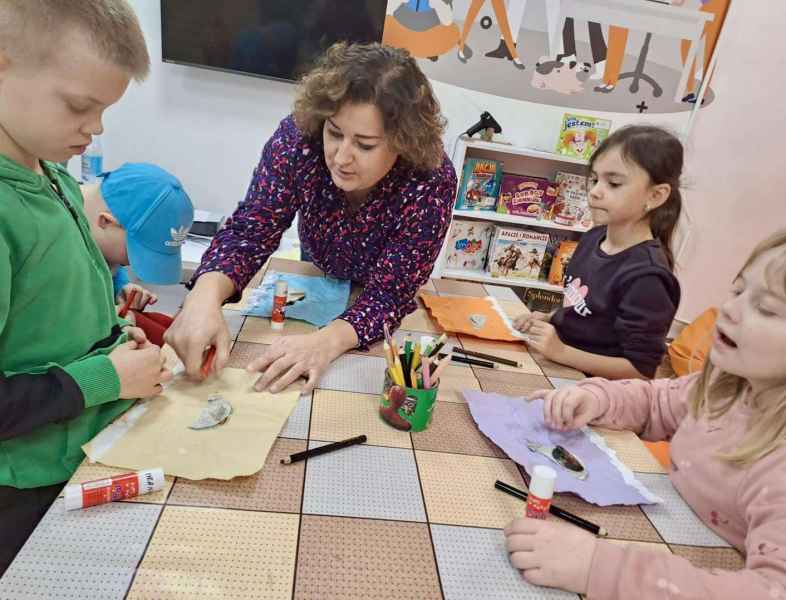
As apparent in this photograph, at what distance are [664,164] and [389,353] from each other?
100 cm

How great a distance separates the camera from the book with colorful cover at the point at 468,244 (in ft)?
9.84

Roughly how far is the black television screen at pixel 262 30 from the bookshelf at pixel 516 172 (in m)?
0.77

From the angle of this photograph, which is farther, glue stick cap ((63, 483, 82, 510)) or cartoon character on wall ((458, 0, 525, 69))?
cartoon character on wall ((458, 0, 525, 69))

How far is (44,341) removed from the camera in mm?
738

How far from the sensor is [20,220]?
679 millimetres

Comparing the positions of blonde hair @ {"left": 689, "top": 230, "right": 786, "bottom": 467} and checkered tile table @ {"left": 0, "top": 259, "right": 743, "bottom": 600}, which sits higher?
blonde hair @ {"left": 689, "top": 230, "right": 786, "bottom": 467}

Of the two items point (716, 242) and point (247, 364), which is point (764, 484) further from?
point (716, 242)

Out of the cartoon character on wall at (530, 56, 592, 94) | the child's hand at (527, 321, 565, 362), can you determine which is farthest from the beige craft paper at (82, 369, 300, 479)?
the cartoon character on wall at (530, 56, 592, 94)

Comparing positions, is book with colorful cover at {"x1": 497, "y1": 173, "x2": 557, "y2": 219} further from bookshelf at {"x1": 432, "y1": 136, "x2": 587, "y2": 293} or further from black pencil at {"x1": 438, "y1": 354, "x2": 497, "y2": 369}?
black pencil at {"x1": 438, "y1": 354, "x2": 497, "y2": 369}

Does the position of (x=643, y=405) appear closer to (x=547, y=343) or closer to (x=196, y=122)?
(x=547, y=343)

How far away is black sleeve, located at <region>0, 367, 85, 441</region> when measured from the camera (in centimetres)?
65

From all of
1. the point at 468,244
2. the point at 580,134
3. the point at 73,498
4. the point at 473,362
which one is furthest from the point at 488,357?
the point at 580,134

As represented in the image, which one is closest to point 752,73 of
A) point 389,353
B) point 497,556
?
point 389,353

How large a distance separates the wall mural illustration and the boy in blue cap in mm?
1758
